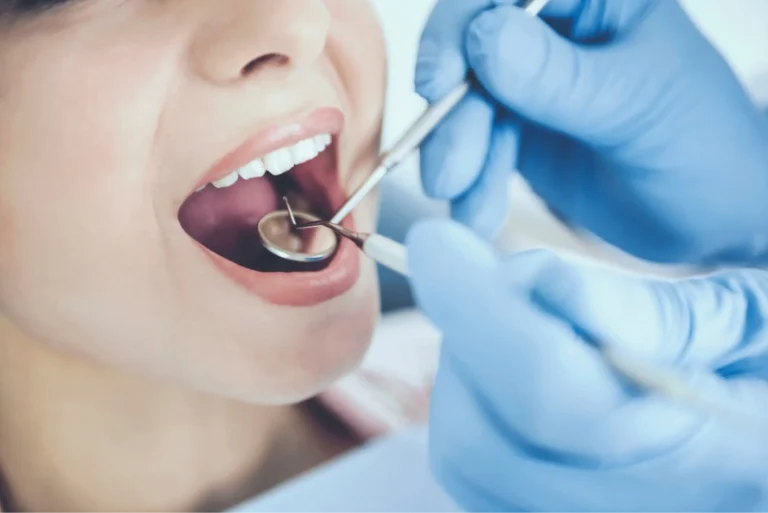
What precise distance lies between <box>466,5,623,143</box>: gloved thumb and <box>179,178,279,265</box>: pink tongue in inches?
9.4

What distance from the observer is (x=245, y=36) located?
0.52 meters

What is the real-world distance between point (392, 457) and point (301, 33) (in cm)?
47

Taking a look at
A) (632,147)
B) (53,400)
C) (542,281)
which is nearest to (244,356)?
(53,400)

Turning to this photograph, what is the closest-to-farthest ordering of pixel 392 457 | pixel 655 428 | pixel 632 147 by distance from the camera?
pixel 655 428, pixel 632 147, pixel 392 457

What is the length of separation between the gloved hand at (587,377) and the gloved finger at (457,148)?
14cm

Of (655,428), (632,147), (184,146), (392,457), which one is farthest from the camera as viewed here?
(392,457)

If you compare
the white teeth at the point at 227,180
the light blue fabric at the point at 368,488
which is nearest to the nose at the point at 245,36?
the white teeth at the point at 227,180

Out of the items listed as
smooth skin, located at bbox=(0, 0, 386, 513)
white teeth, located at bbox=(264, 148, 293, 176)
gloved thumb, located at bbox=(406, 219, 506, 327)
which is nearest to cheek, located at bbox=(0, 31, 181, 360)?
smooth skin, located at bbox=(0, 0, 386, 513)

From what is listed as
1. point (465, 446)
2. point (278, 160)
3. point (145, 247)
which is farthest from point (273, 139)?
point (465, 446)

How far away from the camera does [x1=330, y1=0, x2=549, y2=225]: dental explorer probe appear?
57 centimetres

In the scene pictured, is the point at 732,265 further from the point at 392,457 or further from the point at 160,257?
the point at 160,257

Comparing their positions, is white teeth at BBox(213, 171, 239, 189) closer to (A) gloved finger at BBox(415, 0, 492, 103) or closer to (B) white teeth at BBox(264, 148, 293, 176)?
(B) white teeth at BBox(264, 148, 293, 176)

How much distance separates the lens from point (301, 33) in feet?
1.76

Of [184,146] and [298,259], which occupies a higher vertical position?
[184,146]
